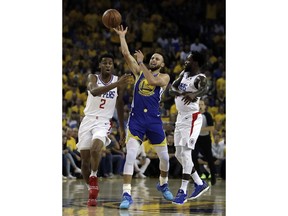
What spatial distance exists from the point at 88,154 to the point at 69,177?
6.49 meters

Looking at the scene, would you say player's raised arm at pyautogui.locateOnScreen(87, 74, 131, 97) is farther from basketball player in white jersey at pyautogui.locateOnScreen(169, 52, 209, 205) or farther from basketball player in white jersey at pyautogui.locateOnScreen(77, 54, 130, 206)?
basketball player in white jersey at pyautogui.locateOnScreen(169, 52, 209, 205)

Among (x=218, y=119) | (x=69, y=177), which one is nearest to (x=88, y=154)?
(x=69, y=177)

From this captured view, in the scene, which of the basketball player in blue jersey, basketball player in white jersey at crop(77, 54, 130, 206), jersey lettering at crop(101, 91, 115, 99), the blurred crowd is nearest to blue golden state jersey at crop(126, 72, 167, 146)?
the basketball player in blue jersey

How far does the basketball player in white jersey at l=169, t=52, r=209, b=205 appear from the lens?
11.4 meters

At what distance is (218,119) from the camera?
19.0m

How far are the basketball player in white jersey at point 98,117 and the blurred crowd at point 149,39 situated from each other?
807 cm

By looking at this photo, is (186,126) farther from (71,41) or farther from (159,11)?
(159,11)

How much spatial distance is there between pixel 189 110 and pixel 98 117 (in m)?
1.45

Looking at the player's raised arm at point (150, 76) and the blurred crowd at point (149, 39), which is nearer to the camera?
the player's raised arm at point (150, 76)

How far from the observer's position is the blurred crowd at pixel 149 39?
20.9 m

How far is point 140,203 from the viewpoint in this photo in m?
11.0

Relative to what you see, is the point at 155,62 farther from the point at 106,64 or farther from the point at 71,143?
the point at 71,143

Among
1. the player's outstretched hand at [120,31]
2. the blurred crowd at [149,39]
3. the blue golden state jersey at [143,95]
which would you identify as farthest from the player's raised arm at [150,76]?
the blurred crowd at [149,39]

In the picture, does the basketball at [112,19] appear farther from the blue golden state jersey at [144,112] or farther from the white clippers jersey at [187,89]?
the white clippers jersey at [187,89]
